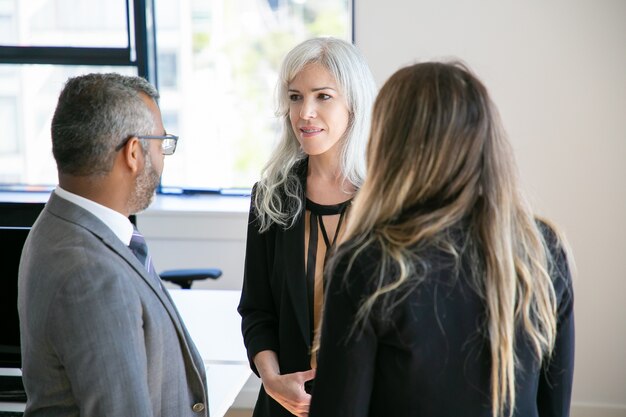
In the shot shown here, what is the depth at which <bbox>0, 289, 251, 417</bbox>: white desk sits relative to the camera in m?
2.01

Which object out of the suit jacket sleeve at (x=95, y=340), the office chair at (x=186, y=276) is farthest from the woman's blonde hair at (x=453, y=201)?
the office chair at (x=186, y=276)

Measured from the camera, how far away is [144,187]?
1.36 meters

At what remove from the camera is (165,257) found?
3.71m

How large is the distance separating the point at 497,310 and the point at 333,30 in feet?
9.24

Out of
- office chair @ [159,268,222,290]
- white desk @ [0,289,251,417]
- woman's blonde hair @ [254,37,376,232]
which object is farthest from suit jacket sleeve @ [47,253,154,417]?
office chair @ [159,268,222,290]

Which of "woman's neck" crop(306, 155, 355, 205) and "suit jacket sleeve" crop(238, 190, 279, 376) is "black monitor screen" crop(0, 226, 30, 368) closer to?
Answer: "suit jacket sleeve" crop(238, 190, 279, 376)

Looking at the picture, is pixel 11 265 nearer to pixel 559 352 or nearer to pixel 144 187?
pixel 144 187

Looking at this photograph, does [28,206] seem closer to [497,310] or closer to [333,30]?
[497,310]

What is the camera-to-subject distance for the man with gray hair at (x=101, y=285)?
1.18m

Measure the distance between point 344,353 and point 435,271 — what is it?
18 cm

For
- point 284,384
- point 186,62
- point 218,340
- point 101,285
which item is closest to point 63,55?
point 186,62

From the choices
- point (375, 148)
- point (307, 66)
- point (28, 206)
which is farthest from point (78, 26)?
point (375, 148)

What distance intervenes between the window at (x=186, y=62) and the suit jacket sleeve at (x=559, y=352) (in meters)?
2.70

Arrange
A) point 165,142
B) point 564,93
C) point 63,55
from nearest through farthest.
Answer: point 165,142 < point 564,93 < point 63,55
